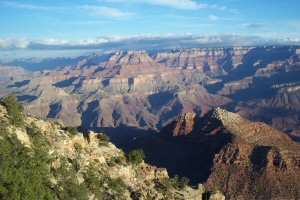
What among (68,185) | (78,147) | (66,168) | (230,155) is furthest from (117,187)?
(230,155)

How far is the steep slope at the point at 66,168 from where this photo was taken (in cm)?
4462

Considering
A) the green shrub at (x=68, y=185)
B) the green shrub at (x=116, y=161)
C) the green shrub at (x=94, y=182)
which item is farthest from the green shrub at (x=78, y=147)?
the green shrub at (x=68, y=185)

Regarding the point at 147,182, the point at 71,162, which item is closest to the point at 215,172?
the point at 147,182

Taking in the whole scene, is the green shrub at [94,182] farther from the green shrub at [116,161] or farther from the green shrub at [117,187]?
the green shrub at [116,161]

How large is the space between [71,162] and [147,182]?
1232cm

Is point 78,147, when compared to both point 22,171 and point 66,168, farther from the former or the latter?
point 22,171

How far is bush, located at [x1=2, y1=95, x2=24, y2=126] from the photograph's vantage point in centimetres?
5620

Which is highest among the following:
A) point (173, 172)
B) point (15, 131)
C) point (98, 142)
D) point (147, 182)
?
point (15, 131)

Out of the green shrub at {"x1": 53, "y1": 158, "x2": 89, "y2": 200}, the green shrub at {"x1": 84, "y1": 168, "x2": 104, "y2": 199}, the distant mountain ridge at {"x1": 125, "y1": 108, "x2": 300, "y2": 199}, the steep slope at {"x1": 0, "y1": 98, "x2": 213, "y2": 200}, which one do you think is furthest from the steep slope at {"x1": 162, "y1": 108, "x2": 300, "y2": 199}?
the green shrub at {"x1": 53, "y1": 158, "x2": 89, "y2": 200}

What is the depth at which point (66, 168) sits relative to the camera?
52.9 meters

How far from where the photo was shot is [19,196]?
39.9 metres

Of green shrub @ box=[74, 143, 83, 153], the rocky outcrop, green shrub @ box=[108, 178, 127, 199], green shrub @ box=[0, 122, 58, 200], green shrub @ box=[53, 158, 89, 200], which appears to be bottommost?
the rocky outcrop

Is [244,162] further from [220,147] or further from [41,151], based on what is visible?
[41,151]

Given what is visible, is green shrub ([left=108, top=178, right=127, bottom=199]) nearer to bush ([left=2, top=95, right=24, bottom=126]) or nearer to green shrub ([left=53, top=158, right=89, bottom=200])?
green shrub ([left=53, top=158, right=89, bottom=200])
